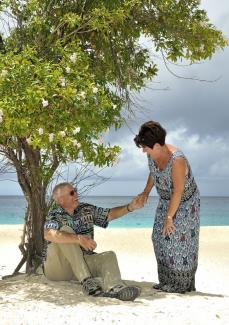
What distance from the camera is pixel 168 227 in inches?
289

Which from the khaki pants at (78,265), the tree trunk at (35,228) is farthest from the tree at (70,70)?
the khaki pants at (78,265)

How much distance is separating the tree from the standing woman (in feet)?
2.29

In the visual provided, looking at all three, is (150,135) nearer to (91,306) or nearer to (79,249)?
(79,249)

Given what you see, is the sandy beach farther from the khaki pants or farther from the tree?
the tree

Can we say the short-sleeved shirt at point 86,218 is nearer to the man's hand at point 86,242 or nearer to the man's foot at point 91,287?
the man's hand at point 86,242

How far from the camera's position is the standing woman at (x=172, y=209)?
721 cm

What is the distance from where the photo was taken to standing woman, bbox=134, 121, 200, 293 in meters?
7.21

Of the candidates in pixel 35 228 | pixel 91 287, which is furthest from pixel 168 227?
pixel 35 228

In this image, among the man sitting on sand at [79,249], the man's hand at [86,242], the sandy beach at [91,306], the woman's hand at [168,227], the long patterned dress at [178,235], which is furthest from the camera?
the long patterned dress at [178,235]

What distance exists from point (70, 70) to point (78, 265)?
2370mm

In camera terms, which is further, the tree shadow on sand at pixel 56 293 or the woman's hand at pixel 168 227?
the woman's hand at pixel 168 227

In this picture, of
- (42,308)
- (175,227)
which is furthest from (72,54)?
(42,308)

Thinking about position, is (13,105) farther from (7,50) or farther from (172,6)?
(172,6)

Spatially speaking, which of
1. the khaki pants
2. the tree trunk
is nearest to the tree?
the tree trunk
